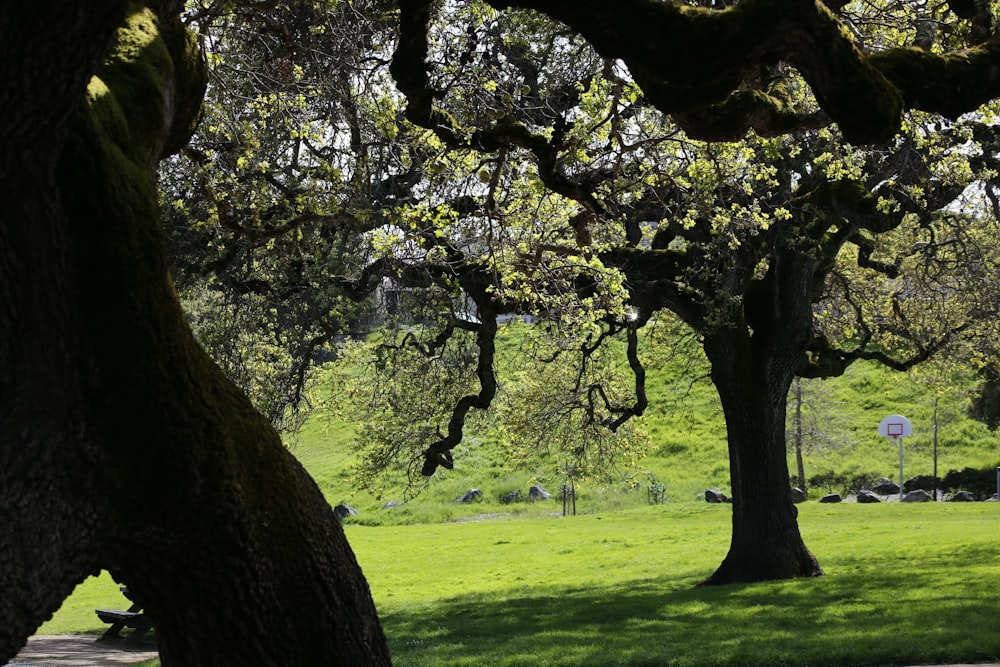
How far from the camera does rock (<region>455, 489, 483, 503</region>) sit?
145ft

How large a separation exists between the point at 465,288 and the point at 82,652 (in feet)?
27.9

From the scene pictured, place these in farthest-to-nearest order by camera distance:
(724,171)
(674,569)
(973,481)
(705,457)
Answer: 1. (705,457)
2. (973,481)
3. (674,569)
4. (724,171)

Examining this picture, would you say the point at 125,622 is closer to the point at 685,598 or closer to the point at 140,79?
the point at 685,598

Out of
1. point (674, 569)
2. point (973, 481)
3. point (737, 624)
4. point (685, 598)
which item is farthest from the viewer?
point (973, 481)

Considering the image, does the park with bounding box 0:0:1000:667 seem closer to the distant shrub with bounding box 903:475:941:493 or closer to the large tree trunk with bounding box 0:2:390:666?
the large tree trunk with bounding box 0:2:390:666

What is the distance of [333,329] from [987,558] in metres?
12.6

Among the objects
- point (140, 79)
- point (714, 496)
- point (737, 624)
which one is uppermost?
point (140, 79)

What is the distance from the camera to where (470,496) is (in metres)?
44.4

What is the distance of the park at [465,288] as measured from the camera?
189 inches

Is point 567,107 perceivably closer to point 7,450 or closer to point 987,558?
point 7,450

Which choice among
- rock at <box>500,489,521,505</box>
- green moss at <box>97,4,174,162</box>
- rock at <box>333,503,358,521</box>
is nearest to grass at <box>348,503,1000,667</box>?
green moss at <box>97,4,174,162</box>

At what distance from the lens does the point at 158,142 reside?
5629 millimetres

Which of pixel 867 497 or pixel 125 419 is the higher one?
pixel 125 419

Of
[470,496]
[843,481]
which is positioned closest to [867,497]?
[843,481]
